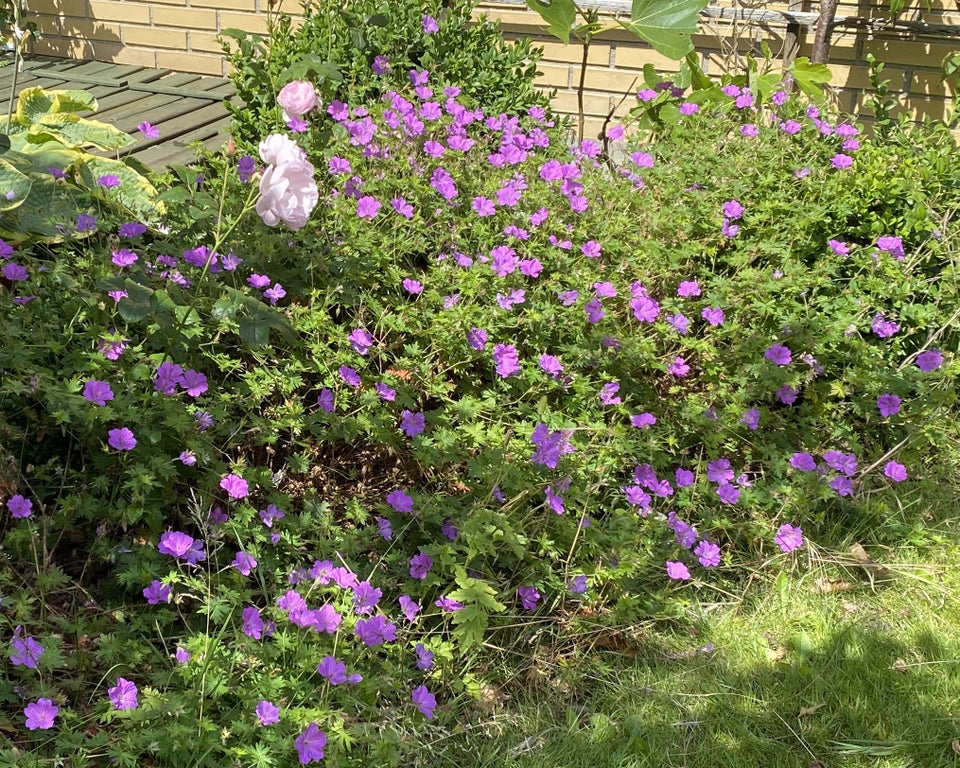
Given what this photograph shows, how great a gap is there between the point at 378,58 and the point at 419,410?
1.63 metres

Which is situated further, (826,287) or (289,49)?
(289,49)

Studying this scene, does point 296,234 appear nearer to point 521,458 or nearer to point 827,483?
point 521,458

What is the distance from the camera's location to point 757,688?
217 centimetres

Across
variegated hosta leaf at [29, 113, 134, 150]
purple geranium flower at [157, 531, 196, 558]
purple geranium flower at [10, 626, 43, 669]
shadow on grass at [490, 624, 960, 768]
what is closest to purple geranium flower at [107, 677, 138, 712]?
purple geranium flower at [10, 626, 43, 669]

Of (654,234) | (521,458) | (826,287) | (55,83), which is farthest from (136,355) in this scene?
(55,83)

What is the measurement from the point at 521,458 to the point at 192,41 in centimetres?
451

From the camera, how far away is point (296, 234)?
2674mm

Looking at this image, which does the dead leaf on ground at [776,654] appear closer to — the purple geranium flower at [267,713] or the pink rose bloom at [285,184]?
the purple geranium flower at [267,713]

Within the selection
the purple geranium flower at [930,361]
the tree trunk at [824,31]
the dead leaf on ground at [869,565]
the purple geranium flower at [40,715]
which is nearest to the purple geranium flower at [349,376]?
the purple geranium flower at [40,715]

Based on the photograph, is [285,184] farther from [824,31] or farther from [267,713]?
[824,31]

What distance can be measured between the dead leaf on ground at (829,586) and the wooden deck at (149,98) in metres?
3.04

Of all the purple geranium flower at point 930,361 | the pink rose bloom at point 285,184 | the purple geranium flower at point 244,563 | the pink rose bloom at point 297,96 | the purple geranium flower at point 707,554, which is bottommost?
the purple geranium flower at point 707,554

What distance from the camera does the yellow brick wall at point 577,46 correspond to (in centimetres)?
473

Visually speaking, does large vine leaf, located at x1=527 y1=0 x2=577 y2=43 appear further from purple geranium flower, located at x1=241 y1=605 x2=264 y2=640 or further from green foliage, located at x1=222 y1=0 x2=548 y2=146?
purple geranium flower, located at x1=241 y1=605 x2=264 y2=640
